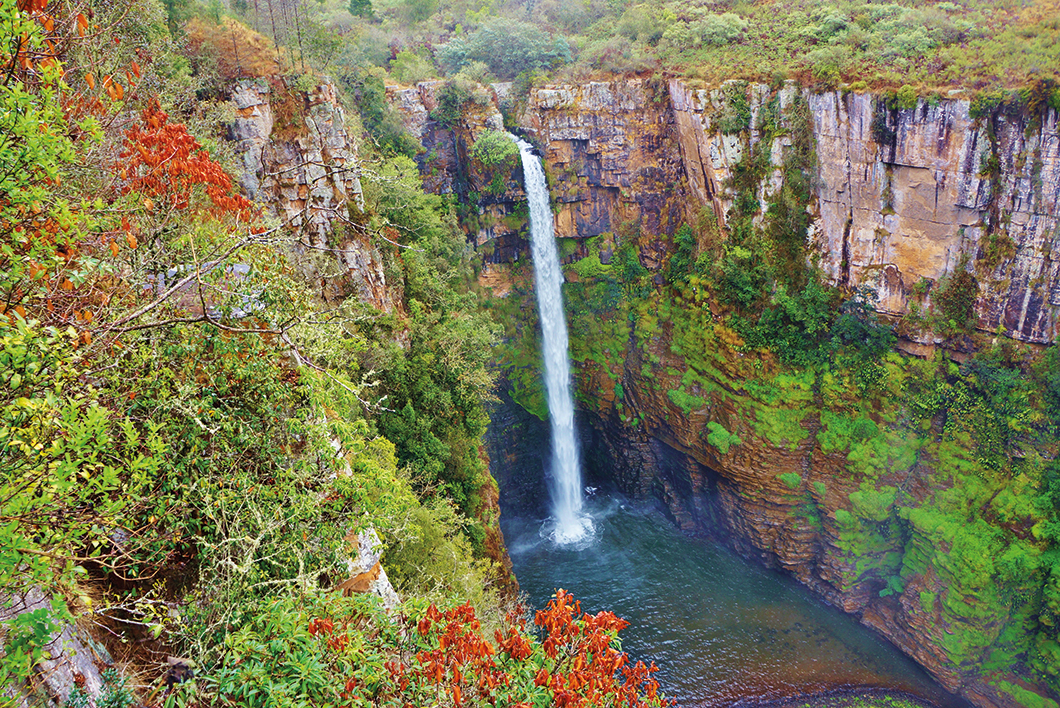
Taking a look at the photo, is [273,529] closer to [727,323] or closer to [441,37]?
[727,323]

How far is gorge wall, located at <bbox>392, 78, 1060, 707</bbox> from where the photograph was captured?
15.2 m

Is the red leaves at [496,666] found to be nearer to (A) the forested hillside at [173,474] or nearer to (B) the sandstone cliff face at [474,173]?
(A) the forested hillside at [173,474]

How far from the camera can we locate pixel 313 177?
1294 centimetres

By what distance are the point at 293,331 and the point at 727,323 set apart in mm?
16531

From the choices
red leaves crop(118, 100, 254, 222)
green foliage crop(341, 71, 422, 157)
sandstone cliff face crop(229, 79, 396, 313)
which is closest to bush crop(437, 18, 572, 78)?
green foliage crop(341, 71, 422, 157)

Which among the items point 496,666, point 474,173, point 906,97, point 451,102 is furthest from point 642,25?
point 496,666

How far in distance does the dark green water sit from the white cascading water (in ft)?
6.87

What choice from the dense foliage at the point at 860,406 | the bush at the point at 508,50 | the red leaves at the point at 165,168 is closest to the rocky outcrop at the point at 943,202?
the dense foliage at the point at 860,406

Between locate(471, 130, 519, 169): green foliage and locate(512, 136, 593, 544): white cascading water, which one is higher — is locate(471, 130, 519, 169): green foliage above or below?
above

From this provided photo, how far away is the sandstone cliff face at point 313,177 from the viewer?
1212cm

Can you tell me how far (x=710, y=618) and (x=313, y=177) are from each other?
631 inches

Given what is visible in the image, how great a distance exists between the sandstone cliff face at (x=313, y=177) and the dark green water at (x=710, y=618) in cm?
1138

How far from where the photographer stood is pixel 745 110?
18.7m

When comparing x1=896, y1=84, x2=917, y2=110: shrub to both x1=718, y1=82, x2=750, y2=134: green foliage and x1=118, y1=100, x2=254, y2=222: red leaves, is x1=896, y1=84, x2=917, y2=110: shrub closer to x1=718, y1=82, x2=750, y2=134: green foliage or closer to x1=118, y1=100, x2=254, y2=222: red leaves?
x1=718, y1=82, x2=750, y2=134: green foliage
